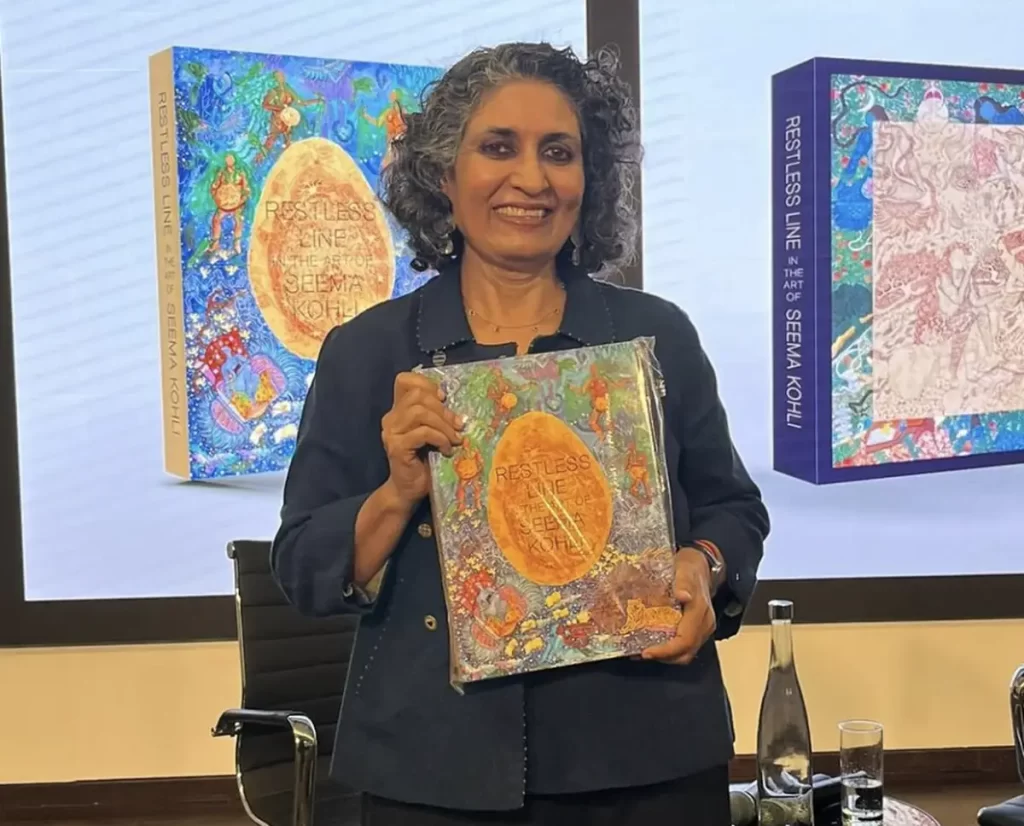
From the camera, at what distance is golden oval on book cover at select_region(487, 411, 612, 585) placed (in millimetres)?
1033

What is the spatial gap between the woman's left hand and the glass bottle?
573 millimetres

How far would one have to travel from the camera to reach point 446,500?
1.01 meters

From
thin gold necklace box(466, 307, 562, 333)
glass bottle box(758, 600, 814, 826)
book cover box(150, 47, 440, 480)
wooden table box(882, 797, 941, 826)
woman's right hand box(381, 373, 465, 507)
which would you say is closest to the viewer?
woman's right hand box(381, 373, 465, 507)

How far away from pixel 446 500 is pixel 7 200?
2311 mm

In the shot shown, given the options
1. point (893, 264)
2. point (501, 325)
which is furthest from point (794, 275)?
point (501, 325)

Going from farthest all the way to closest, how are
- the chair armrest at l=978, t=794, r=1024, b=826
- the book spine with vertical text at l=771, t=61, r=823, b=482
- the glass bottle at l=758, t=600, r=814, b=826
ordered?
the book spine with vertical text at l=771, t=61, r=823, b=482
the chair armrest at l=978, t=794, r=1024, b=826
the glass bottle at l=758, t=600, r=814, b=826

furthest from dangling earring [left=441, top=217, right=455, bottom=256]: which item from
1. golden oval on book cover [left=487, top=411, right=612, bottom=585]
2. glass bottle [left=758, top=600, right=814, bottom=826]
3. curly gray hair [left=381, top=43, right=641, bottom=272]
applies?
glass bottle [left=758, top=600, right=814, bottom=826]

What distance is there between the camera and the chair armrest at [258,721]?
1806 mm

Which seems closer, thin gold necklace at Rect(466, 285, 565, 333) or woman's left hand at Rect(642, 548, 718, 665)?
woman's left hand at Rect(642, 548, 718, 665)

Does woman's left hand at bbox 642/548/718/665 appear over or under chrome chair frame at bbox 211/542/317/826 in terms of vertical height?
over

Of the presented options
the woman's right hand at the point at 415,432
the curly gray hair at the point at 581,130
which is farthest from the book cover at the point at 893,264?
the woman's right hand at the point at 415,432

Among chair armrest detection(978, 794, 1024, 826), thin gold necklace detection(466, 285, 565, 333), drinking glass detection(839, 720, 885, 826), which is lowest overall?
chair armrest detection(978, 794, 1024, 826)

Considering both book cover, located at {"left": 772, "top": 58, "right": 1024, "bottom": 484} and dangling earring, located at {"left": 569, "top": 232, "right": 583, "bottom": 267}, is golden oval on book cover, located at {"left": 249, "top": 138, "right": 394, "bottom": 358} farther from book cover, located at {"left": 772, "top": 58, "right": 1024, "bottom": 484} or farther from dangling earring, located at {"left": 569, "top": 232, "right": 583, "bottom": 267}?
dangling earring, located at {"left": 569, "top": 232, "right": 583, "bottom": 267}

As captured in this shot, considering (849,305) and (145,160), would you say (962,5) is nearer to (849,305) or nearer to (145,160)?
(849,305)
